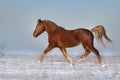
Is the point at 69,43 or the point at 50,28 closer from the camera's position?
the point at 69,43

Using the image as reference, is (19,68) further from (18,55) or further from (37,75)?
(18,55)

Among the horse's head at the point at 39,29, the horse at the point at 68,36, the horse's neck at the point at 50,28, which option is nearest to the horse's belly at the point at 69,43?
the horse at the point at 68,36

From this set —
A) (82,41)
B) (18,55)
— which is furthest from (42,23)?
(18,55)

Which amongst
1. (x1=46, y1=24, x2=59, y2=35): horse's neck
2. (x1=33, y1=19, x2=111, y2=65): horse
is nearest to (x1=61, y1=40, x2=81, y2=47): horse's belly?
(x1=33, y1=19, x2=111, y2=65): horse

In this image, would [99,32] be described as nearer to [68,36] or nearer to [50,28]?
[68,36]

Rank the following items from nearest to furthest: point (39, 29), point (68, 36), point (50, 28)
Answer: point (68, 36)
point (50, 28)
point (39, 29)

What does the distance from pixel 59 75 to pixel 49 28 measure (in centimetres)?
268

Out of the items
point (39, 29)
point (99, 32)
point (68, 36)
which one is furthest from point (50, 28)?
point (99, 32)

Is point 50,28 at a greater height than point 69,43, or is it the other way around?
point 50,28

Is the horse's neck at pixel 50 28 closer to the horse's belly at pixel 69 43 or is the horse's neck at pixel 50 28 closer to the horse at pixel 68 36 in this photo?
the horse at pixel 68 36

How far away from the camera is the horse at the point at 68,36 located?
9477 millimetres

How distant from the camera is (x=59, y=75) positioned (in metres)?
7.26

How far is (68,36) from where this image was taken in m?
9.56

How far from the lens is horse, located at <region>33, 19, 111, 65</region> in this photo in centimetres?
948
